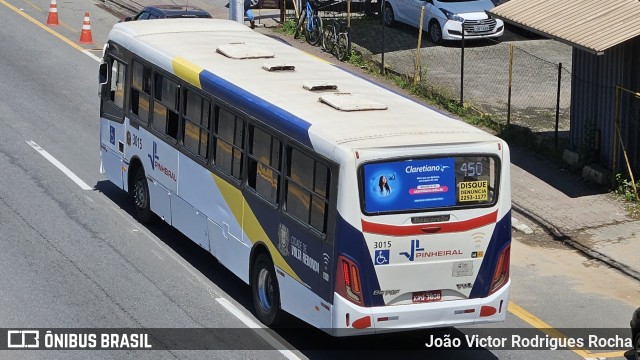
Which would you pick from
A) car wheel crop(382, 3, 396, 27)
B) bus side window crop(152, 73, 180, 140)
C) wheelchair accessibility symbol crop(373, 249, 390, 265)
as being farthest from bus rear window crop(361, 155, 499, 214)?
car wheel crop(382, 3, 396, 27)

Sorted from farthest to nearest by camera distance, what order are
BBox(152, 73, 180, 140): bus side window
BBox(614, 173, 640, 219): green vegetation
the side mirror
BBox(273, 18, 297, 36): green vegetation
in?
BBox(273, 18, 297, 36): green vegetation < BBox(614, 173, 640, 219): green vegetation < the side mirror < BBox(152, 73, 180, 140): bus side window

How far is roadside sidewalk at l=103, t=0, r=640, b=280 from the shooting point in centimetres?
1922

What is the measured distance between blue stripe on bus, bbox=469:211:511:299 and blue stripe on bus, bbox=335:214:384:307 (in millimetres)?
1302

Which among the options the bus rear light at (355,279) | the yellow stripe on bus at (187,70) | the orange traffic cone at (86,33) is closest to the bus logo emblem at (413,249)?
the bus rear light at (355,279)

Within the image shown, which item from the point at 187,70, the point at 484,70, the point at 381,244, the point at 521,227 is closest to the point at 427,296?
the point at 381,244

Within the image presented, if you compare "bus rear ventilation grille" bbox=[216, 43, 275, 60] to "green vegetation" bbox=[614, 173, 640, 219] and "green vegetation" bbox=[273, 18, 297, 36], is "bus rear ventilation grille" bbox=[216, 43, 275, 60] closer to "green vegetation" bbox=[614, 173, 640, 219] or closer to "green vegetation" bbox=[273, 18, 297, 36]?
"green vegetation" bbox=[614, 173, 640, 219]

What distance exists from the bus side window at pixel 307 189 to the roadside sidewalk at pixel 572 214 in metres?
6.23

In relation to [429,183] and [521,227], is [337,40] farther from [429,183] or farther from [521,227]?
[429,183]

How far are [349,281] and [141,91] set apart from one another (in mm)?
6677

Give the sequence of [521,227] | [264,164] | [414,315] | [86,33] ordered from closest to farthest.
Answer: [414,315]
[264,164]
[521,227]
[86,33]

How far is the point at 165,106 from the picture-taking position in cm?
1803

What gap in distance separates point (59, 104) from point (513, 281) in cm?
1187

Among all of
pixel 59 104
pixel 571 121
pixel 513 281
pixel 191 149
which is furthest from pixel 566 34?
pixel 59 104

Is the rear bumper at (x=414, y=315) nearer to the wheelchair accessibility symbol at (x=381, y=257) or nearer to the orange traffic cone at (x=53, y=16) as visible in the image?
the wheelchair accessibility symbol at (x=381, y=257)
